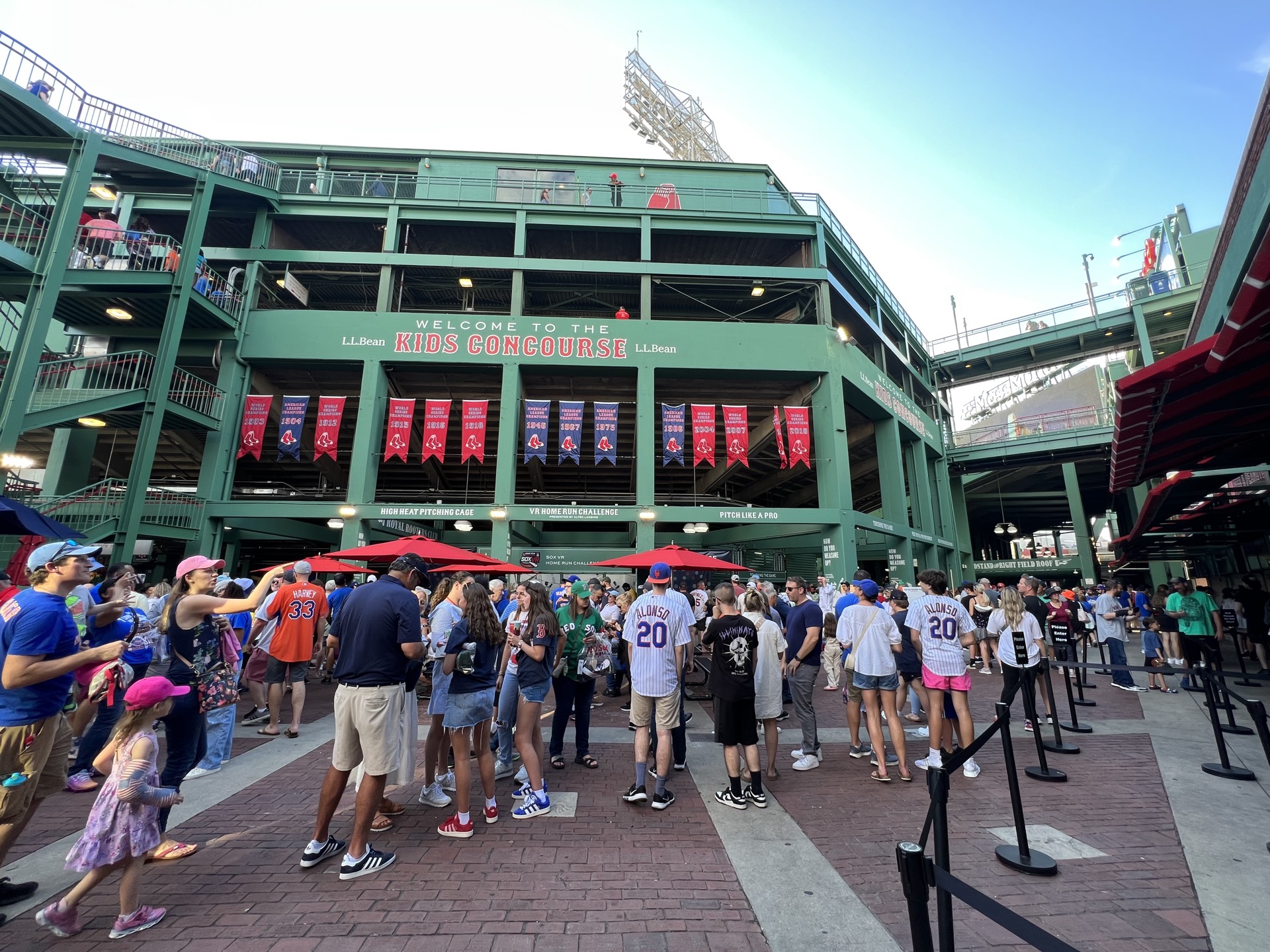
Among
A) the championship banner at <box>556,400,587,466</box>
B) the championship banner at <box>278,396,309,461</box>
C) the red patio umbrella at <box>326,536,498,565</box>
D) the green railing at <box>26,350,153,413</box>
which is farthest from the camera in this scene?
the championship banner at <box>556,400,587,466</box>

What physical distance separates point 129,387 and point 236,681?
656 inches

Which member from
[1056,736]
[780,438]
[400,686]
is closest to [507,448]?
[780,438]

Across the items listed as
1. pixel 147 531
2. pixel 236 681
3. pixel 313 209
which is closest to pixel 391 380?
pixel 313 209

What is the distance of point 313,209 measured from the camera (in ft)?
68.7

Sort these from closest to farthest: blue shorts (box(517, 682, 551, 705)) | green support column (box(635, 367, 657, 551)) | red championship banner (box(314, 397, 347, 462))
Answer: blue shorts (box(517, 682, 551, 705)) < red championship banner (box(314, 397, 347, 462)) < green support column (box(635, 367, 657, 551))

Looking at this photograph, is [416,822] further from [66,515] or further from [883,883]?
[66,515]

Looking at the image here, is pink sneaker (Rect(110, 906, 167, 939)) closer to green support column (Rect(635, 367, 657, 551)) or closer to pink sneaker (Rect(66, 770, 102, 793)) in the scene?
pink sneaker (Rect(66, 770, 102, 793))

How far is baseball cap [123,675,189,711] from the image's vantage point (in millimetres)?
3143

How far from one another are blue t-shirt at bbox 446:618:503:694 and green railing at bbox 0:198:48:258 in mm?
17099

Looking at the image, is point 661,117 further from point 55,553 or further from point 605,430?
point 55,553

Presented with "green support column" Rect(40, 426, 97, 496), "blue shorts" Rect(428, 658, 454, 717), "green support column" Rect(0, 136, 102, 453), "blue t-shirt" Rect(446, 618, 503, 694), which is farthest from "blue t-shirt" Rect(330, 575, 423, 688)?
"green support column" Rect(40, 426, 97, 496)

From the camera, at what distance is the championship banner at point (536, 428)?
1833cm

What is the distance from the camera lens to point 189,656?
4.15 m

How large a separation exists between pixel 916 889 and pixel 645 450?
57.2 ft
